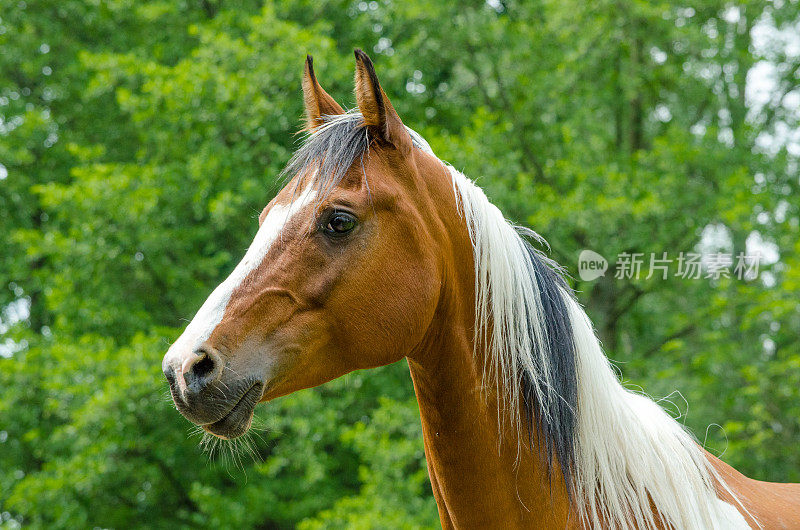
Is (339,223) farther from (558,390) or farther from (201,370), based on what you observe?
(558,390)

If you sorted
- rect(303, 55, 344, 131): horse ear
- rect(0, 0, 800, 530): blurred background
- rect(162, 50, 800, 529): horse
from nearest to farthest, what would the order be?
rect(162, 50, 800, 529): horse
rect(303, 55, 344, 131): horse ear
rect(0, 0, 800, 530): blurred background

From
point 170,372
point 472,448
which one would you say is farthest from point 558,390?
point 170,372

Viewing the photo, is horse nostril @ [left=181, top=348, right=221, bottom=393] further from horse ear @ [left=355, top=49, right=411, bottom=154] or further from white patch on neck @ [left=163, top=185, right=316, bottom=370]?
horse ear @ [left=355, top=49, right=411, bottom=154]

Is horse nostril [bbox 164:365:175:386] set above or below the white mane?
below

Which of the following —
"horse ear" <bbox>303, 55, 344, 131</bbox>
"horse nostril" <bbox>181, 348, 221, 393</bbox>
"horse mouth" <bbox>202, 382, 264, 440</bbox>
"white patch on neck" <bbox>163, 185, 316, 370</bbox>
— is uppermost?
"horse ear" <bbox>303, 55, 344, 131</bbox>

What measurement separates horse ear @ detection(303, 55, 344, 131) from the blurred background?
16.3 ft

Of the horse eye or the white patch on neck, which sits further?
the horse eye

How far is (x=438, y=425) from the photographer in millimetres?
1848

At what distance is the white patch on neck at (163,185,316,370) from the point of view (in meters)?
1.52

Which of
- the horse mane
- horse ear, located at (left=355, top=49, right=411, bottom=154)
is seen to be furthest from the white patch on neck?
horse ear, located at (left=355, top=49, right=411, bottom=154)

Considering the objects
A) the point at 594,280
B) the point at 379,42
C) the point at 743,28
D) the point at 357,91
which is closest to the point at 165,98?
the point at 379,42

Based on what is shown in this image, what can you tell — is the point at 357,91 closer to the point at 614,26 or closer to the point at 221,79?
the point at 221,79

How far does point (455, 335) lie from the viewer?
1856 millimetres

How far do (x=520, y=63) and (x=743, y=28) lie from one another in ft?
13.6
